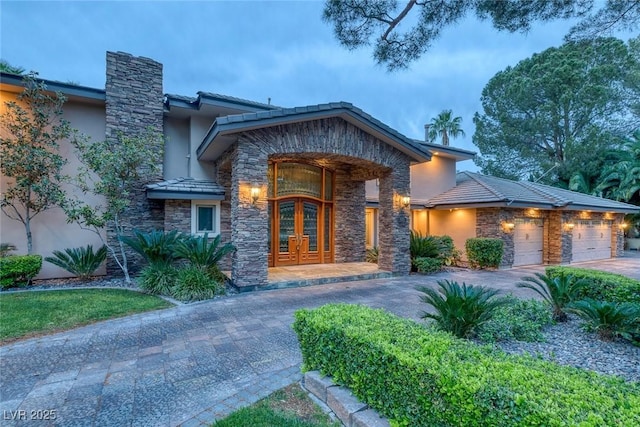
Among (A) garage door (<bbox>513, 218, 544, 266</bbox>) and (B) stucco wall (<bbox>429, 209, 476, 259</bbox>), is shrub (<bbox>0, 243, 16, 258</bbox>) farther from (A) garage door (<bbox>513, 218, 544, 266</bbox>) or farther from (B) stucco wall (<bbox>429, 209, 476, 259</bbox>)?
(A) garage door (<bbox>513, 218, 544, 266</bbox>)

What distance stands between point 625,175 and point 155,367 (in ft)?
89.0

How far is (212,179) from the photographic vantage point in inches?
432

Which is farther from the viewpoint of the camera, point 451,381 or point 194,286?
point 194,286

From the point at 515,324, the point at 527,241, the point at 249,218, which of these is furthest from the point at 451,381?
the point at 527,241

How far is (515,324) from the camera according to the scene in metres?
4.41

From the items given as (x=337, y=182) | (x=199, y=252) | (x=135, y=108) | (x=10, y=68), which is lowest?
(x=199, y=252)

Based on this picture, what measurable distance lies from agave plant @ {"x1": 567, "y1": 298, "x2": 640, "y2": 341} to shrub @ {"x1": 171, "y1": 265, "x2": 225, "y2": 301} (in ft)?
23.4

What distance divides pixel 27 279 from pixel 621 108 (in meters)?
30.1

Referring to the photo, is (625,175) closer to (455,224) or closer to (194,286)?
(455,224)

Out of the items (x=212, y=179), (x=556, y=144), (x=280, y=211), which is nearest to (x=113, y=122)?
(x=212, y=179)

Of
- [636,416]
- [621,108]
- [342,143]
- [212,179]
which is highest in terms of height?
[621,108]

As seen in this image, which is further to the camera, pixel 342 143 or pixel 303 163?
pixel 303 163

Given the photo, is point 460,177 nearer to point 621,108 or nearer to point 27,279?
point 621,108

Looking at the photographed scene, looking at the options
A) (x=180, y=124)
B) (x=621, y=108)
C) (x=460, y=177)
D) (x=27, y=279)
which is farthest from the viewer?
(x=621, y=108)
